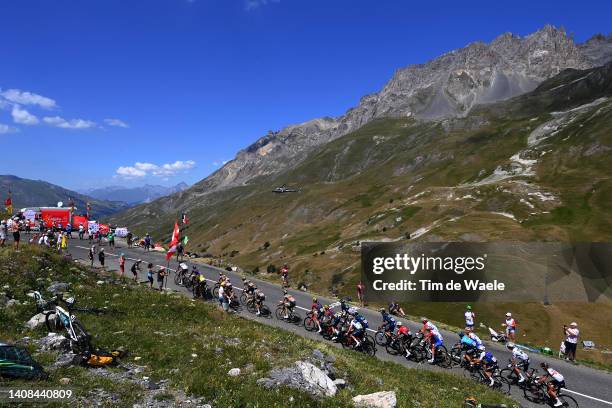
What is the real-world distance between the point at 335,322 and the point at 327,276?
47.8 meters

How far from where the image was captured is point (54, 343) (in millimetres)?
15047

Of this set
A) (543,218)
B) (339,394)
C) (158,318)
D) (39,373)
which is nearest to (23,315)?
(158,318)

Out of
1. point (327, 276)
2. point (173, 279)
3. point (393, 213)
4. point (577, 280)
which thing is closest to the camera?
point (173, 279)

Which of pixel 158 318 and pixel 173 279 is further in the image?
pixel 173 279

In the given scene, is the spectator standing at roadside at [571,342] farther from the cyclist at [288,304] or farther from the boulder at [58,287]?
the boulder at [58,287]

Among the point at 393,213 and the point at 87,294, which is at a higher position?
the point at 393,213

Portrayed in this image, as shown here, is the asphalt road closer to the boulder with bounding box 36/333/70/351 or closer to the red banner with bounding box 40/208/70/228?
the boulder with bounding box 36/333/70/351

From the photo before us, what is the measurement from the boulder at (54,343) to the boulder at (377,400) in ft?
33.8

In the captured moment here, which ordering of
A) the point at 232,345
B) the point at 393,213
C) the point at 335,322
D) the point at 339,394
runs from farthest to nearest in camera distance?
1. the point at 393,213
2. the point at 335,322
3. the point at 232,345
4. the point at 339,394

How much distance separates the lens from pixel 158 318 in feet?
74.1

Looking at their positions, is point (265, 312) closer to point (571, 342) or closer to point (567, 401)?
point (567, 401)

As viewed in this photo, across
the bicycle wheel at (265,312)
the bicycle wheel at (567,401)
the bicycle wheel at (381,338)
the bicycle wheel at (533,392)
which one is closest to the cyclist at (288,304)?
the bicycle wheel at (265,312)

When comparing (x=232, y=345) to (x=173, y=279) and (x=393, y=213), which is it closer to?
(x=173, y=279)

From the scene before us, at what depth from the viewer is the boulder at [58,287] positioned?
23.9 m
